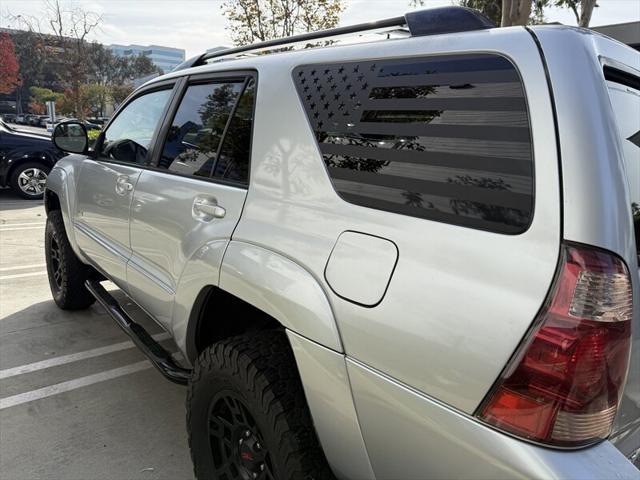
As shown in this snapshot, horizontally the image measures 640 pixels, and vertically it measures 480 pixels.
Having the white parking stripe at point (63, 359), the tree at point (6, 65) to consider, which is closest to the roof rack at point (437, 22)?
the white parking stripe at point (63, 359)

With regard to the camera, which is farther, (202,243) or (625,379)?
(202,243)

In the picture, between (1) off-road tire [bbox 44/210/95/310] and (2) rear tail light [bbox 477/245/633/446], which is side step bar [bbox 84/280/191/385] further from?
(2) rear tail light [bbox 477/245/633/446]

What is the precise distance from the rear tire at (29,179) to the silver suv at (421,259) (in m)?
9.42

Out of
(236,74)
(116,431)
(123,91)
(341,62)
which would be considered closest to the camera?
(341,62)

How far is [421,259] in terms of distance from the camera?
1.32 metres

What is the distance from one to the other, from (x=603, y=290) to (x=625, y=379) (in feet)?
0.83

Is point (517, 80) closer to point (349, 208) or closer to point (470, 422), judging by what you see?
point (349, 208)

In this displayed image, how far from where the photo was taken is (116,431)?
9.30ft

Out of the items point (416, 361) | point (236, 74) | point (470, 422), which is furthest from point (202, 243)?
point (470, 422)

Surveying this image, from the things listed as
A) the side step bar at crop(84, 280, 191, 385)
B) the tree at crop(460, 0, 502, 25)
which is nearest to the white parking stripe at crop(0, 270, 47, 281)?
the side step bar at crop(84, 280, 191, 385)

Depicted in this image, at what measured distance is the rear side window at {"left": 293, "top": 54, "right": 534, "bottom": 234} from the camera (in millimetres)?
1258

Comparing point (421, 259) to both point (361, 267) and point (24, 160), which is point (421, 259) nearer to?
point (361, 267)

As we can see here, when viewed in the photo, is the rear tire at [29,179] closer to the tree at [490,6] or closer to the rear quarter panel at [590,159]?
the rear quarter panel at [590,159]

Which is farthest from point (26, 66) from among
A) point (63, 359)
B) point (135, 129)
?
point (135, 129)
